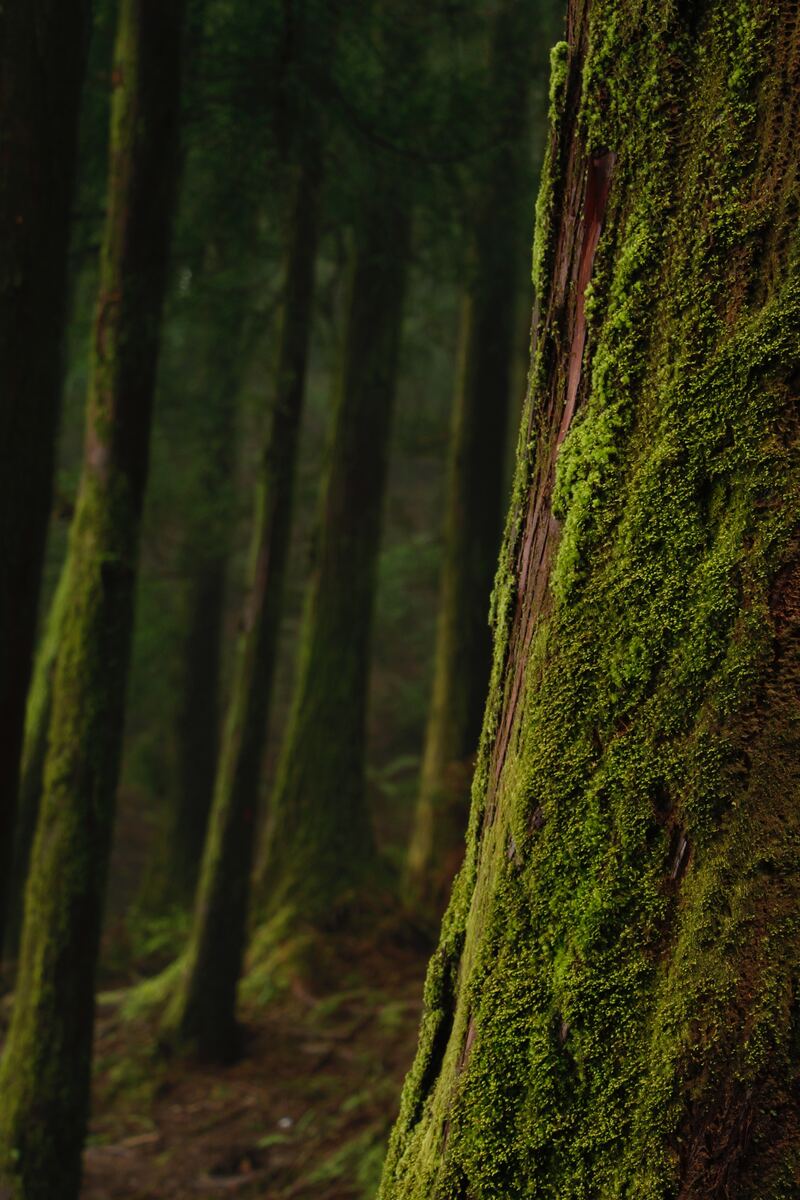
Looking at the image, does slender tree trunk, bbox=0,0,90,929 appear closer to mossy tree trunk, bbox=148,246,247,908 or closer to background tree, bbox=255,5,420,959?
background tree, bbox=255,5,420,959

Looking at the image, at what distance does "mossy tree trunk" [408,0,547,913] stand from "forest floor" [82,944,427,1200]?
170 cm

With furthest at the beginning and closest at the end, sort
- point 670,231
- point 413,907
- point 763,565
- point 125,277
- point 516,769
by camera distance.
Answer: point 413,907
point 125,277
point 516,769
point 670,231
point 763,565

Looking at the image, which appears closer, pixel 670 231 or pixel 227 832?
pixel 670 231

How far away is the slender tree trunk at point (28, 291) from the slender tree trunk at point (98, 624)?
87cm

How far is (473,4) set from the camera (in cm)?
1084

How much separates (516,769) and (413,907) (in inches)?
374

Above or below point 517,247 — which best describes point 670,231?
below

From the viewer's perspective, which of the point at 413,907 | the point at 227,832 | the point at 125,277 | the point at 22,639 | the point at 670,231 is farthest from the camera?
the point at 413,907

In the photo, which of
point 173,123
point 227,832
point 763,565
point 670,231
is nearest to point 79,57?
point 173,123

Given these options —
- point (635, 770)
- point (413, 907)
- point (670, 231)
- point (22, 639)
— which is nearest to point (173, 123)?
point (22, 639)

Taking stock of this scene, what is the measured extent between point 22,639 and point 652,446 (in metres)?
3.68

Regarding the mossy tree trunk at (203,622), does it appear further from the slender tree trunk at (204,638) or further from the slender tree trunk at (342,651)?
the slender tree trunk at (342,651)

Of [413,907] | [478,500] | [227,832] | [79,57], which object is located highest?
[79,57]

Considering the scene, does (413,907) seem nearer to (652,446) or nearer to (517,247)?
(517,247)
